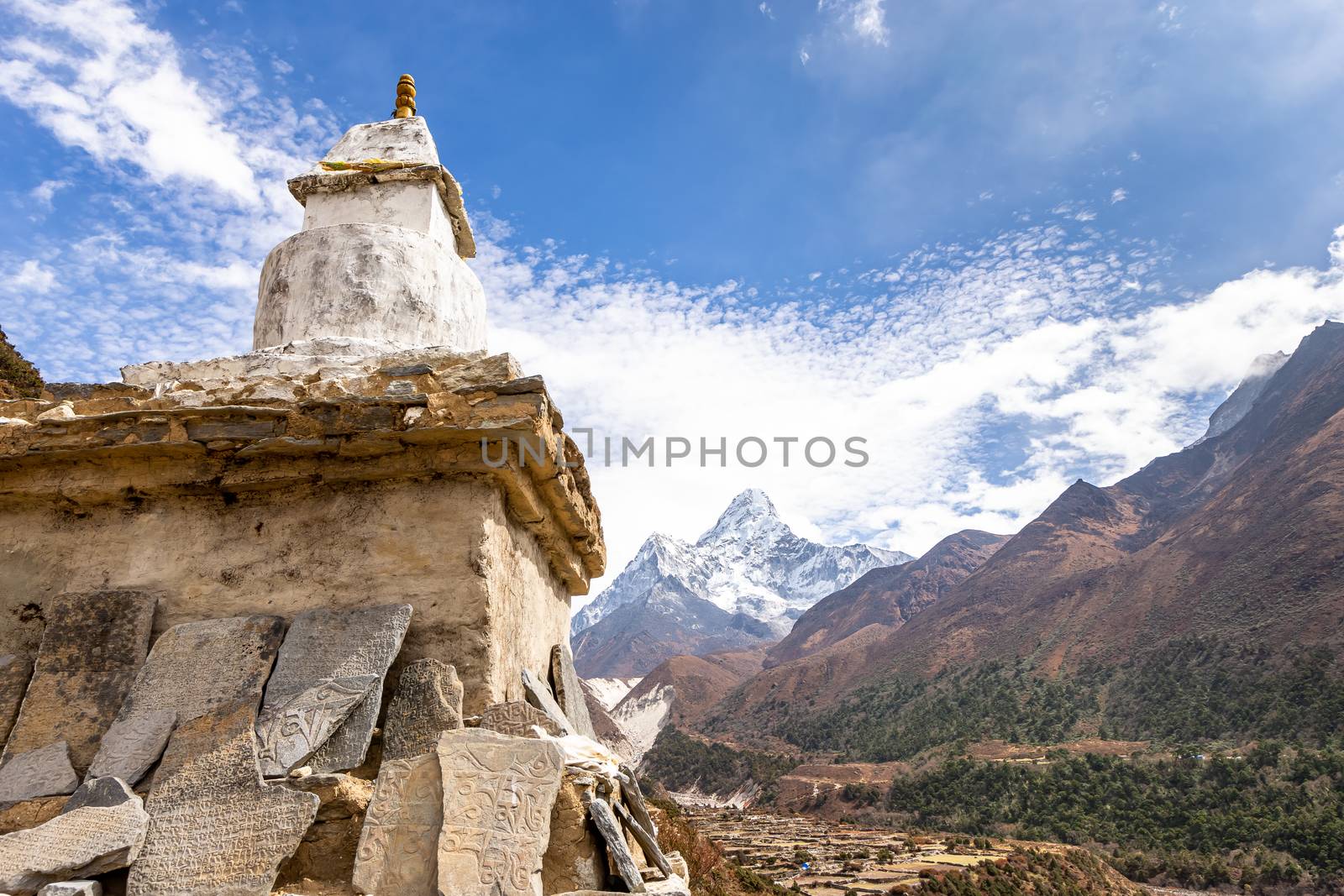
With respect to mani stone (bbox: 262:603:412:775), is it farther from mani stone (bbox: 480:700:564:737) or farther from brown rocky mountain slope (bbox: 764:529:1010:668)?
brown rocky mountain slope (bbox: 764:529:1010:668)

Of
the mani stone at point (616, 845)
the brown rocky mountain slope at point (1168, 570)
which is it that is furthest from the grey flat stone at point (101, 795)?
the brown rocky mountain slope at point (1168, 570)

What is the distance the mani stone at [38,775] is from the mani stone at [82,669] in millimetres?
34

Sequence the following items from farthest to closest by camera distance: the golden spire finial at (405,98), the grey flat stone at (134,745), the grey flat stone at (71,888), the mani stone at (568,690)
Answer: the golden spire finial at (405,98) → the mani stone at (568,690) → the grey flat stone at (134,745) → the grey flat stone at (71,888)

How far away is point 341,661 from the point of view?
310 cm

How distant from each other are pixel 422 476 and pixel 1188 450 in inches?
5163

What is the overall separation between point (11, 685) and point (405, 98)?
442 centimetres

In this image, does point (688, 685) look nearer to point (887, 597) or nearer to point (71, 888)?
point (887, 597)

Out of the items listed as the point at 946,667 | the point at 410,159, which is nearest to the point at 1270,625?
the point at 946,667

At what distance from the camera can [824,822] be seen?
44812 millimetres

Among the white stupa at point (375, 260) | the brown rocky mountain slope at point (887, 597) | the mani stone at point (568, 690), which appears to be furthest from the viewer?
the brown rocky mountain slope at point (887, 597)

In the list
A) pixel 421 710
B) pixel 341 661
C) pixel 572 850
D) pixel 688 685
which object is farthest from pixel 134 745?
pixel 688 685

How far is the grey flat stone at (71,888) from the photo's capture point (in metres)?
2.54

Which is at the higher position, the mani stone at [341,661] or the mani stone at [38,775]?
the mani stone at [341,661]

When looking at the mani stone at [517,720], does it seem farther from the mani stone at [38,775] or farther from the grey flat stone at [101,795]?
the mani stone at [38,775]
